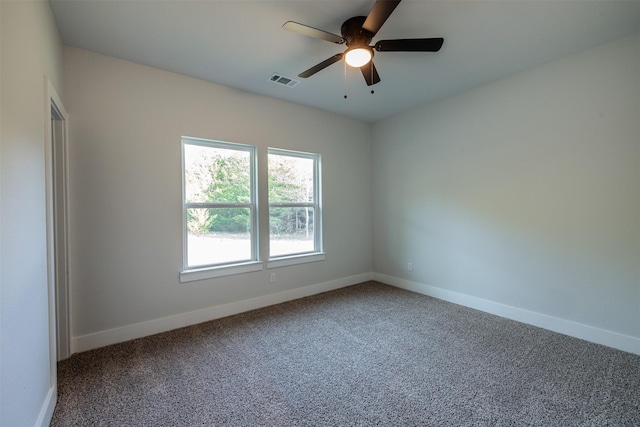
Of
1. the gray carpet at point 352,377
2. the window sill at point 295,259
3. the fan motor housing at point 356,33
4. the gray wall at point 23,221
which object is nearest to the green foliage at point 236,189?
the window sill at point 295,259

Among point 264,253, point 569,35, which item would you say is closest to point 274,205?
point 264,253

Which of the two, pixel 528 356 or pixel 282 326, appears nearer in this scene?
pixel 528 356

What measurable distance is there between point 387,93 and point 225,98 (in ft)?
6.52

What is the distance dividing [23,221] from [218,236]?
1.91 metres

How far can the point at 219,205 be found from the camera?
3.28m

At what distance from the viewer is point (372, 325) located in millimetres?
3014

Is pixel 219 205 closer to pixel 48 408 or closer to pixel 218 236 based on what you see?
pixel 218 236

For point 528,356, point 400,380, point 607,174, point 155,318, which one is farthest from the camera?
point 155,318

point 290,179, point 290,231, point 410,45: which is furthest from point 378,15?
point 290,231

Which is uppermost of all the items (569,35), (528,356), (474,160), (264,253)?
(569,35)

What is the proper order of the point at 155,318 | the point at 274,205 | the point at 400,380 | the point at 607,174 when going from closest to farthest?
the point at 400,380, the point at 607,174, the point at 155,318, the point at 274,205

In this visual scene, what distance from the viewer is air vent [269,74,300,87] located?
306 centimetres

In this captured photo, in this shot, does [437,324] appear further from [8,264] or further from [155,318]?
[8,264]

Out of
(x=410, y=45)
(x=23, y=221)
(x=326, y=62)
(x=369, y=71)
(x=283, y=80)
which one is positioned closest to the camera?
(x=23, y=221)
